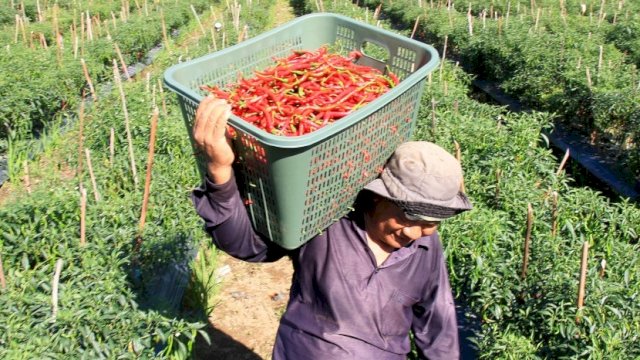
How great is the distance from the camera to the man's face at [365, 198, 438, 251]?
2.06 meters

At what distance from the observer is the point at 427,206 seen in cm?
196

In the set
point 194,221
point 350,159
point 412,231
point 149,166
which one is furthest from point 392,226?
point 194,221

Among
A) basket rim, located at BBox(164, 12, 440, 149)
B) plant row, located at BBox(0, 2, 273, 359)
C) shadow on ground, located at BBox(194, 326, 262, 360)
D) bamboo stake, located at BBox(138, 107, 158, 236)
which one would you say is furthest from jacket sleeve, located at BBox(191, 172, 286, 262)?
shadow on ground, located at BBox(194, 326, 262, 360)

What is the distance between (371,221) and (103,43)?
287 inches

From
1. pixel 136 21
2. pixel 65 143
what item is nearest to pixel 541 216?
pixel 65 143

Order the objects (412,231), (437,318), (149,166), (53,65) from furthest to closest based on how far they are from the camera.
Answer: (53,65) → (149,166) → (437,318) → (412,231)

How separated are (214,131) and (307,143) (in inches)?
10.2

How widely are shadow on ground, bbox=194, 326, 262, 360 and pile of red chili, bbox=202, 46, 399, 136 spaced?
A: 2365 mm

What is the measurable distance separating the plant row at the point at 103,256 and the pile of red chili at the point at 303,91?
1.32m

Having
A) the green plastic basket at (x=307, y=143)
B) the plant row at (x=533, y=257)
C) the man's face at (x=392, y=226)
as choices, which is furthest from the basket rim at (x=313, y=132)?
the plant row at (x=533, y=257)

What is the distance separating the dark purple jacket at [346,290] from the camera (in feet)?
7.08

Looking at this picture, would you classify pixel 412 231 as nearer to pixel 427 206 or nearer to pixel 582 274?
pixel 427 206

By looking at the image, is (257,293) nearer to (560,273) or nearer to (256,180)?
(560,273)

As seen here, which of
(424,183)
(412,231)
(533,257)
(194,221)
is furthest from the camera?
(194,221)
